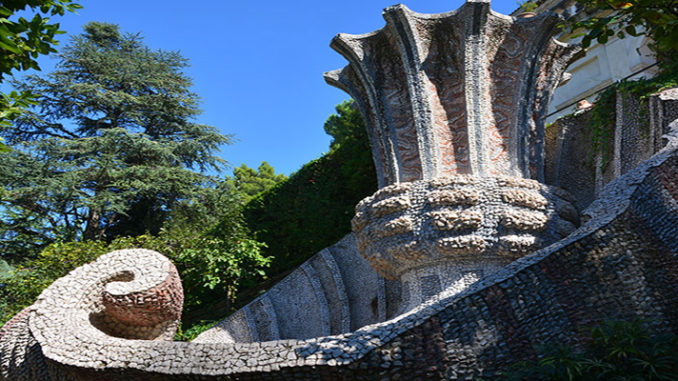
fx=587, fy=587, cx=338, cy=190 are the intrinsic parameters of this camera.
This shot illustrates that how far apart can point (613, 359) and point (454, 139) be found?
3080mm

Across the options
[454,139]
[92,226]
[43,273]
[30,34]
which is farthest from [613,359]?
[92,226]

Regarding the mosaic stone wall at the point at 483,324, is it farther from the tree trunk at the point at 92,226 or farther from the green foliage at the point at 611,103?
the tree trunk at the point at 92,226

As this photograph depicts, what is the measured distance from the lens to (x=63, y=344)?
391cm

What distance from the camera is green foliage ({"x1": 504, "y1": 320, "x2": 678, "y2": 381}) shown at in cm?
296

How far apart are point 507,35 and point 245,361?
4.30 meters

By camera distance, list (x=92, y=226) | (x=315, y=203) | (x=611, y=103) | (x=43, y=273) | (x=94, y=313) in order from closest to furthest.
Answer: (x=94, y=313), (x=611, y=103), (x=315, y=203), (x=43, y=273), (x=92, y=226)

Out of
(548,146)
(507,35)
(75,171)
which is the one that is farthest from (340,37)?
(75,171)

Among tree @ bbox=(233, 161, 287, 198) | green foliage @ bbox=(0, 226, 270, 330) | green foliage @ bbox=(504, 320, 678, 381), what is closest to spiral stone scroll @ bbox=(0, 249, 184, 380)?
green foliage @ bbox=(504, 320, 678, 381)

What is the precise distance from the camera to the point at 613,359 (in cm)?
308

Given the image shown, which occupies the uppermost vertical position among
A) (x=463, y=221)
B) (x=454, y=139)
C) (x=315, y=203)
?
(x=315, y=203)

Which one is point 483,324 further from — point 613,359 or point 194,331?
point 194,331

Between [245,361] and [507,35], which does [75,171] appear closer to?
[507,35]

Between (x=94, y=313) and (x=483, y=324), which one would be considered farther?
(x=94, y=313)

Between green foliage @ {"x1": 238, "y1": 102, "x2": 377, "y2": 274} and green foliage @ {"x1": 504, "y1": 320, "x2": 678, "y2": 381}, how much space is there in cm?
682
